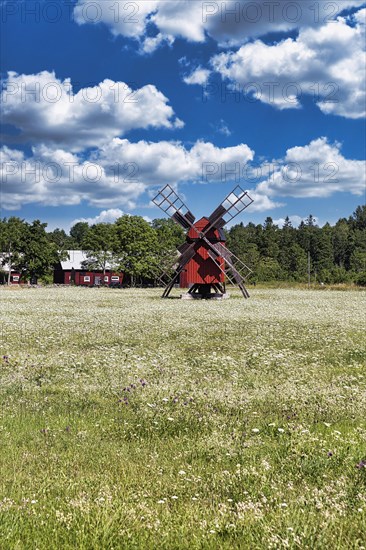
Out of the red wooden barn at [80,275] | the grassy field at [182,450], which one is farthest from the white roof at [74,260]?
the grassy field at [182,450]

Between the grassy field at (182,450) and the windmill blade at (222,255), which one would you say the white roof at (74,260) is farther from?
the grassy field at (182,450)

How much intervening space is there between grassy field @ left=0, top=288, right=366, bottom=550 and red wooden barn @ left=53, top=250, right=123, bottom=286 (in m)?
106

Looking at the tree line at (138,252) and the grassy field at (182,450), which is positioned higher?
the tree line at (138,252)

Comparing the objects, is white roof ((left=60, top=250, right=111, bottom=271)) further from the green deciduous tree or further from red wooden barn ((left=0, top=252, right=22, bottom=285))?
the green deciduous tree

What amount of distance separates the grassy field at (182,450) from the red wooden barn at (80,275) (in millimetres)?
105946

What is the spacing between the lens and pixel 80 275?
12181 cm

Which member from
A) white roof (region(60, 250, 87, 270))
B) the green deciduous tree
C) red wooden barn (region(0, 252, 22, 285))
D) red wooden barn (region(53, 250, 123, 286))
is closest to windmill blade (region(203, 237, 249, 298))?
the green deciduous tree

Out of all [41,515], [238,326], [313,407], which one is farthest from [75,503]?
[238,326]

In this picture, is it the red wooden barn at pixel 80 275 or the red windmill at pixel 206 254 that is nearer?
the red windmill at pixel 206 254

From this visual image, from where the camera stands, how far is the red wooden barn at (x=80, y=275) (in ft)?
395

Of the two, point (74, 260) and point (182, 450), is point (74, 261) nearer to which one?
point (74, 260)

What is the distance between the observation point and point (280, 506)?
530cm

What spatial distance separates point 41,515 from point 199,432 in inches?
130

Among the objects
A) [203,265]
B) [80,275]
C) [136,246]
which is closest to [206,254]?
[203,265]
